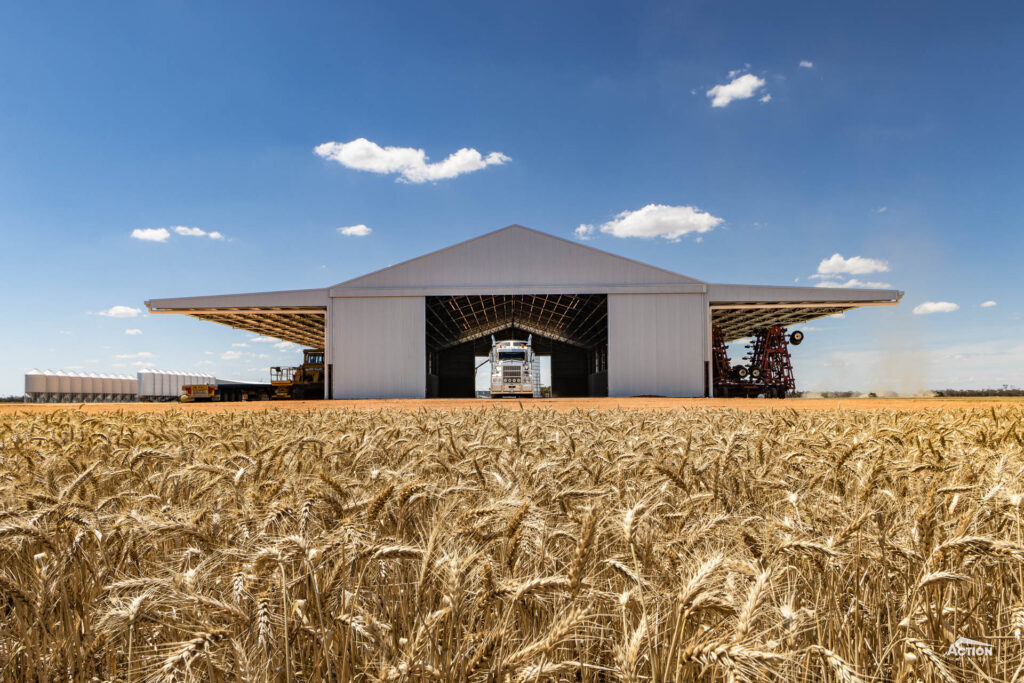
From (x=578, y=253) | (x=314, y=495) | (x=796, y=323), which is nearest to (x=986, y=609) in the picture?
(x=314, y=495)

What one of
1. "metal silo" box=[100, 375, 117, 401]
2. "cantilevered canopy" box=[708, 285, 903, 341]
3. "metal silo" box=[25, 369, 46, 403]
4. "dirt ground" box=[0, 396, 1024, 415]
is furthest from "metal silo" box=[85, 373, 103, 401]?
"cantilevered canopy" box=[708, 285, 903, 341]

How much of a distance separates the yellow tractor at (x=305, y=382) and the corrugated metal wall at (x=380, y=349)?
8886 millimetres

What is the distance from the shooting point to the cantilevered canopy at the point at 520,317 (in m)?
40.3

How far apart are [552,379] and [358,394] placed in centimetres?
3657

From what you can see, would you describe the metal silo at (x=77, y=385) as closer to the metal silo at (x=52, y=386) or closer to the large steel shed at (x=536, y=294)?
the metal silo at (x=52, y=386)

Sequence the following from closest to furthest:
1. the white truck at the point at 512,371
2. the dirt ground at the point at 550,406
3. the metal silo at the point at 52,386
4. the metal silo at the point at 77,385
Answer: the dirt ground at the point at 550,406
the white truck at the point at 512,371
the metal silo at the point at 52,386
the metal silo at the point at 77,385

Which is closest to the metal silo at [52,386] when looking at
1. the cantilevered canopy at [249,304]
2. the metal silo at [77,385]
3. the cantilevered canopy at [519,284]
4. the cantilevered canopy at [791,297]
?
the metal silo at [77,385]

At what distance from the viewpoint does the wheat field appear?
158 centimetres

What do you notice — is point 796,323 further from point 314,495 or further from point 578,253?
point 314,495

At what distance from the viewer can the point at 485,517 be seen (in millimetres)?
2152

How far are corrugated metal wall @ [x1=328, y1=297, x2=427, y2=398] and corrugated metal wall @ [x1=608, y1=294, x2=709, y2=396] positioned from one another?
38.4 feet

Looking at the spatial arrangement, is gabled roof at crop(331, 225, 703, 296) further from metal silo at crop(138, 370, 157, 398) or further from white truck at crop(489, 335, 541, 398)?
metal silo at crop(138, 370, 157, 398)

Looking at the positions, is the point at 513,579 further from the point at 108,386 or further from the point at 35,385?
the point at 108,386

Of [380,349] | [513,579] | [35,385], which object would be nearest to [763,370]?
[380,349]
